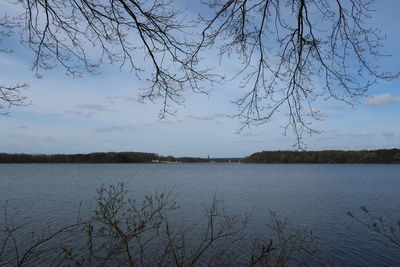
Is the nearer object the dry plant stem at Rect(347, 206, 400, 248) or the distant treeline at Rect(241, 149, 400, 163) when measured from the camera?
the dry plant stem at Rect(347, 206, 400, 248)

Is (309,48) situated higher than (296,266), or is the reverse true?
(309,48)

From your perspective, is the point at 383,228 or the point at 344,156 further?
the point at 344,156

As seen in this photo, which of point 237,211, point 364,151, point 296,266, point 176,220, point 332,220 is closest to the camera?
point 296,266

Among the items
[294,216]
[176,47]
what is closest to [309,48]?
[176,47]

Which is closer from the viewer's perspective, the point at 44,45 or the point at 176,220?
the point at 44,45

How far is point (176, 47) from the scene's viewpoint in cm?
316

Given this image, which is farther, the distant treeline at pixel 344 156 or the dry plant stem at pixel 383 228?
the distant treeline at pixel 344 156

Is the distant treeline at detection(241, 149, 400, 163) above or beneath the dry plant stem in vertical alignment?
above

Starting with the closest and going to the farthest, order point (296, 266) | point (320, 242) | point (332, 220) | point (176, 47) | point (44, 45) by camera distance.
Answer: point (176, 47) → point (44, 45) → point (296, 266) → point (320, 242) → point (332, 220)

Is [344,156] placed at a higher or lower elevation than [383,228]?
higher

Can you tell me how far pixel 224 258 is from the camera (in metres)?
11.5

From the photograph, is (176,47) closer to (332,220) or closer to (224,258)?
(224,258)

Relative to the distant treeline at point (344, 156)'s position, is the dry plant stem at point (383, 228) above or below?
below

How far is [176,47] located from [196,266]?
9.60m
